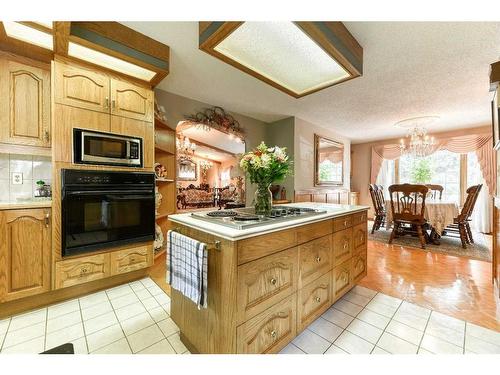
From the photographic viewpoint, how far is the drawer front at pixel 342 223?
1597 millimetres

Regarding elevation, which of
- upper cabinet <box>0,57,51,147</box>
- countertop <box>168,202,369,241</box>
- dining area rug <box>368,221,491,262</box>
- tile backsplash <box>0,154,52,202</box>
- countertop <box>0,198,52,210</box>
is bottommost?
dining area rug <box>368,221,491,262</box>

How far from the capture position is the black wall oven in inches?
68.3

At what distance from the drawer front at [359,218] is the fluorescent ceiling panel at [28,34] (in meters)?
2.82

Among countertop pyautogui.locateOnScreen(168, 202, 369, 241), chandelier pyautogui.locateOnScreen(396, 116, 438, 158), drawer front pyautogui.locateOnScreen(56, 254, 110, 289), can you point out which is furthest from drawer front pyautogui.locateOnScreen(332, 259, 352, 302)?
chandelier pyautogui.locateOnScreen(396, 116, 438, 158)

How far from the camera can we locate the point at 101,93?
74.4 inches

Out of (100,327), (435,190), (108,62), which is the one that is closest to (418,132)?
(435,190)

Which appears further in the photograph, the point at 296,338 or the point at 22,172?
the point at 22,172

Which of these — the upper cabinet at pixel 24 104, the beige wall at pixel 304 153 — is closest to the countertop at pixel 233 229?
the upper cabinet at pixel 24 104

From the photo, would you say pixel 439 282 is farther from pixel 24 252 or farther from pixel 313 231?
pixel 24 252

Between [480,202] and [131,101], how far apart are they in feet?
22.2

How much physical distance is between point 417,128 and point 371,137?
4.92 feet

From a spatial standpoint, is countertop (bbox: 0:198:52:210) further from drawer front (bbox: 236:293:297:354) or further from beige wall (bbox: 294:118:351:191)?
beige wall (bbox: 294:118:351:191)

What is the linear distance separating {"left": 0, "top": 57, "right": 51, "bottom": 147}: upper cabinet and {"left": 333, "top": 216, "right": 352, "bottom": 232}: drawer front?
8.31 ft
